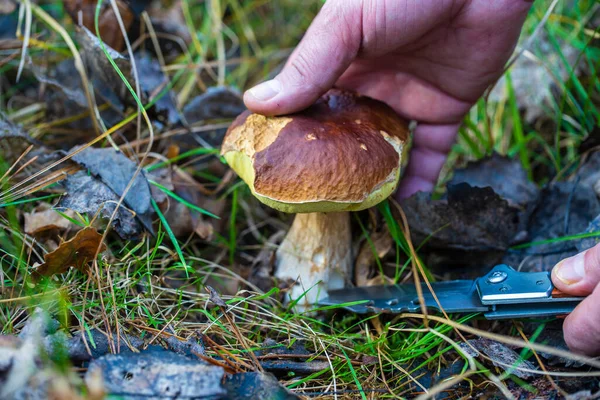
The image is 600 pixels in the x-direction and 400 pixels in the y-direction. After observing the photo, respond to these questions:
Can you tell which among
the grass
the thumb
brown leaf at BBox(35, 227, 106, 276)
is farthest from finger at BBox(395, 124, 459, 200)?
brown leaf at BBox(35, 227, 106, 276)

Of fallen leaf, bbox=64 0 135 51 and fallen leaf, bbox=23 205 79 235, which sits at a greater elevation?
fallen leaf, bbox=64 0 135 51

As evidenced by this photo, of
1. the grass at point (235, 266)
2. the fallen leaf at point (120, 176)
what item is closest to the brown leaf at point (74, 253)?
the grass at point (235, 266)

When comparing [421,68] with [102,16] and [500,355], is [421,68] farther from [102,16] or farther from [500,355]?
[102,16]

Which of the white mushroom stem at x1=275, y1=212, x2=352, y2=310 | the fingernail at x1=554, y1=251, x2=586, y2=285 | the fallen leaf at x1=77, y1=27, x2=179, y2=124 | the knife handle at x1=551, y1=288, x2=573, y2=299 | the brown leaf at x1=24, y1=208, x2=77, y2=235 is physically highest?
the fallen leaf at x1=77, y1=27, x2=179, y2=124

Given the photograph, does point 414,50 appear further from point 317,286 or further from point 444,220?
point 317,286

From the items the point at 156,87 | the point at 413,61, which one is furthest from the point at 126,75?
the point at 413,61

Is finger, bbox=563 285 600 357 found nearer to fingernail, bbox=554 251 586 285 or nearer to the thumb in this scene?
fingernail, bbox=554 251 586 285
